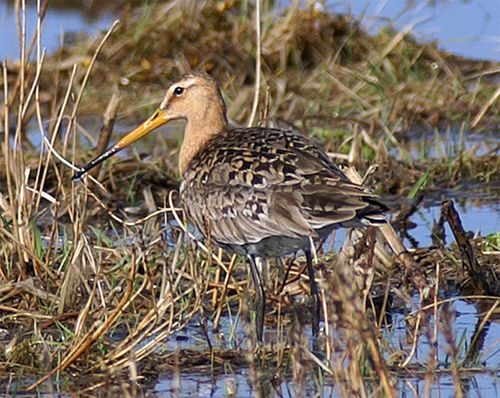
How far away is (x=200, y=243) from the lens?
6527mm

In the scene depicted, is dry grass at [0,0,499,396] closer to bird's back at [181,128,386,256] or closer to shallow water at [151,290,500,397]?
shallow water at [151,290,500,397]

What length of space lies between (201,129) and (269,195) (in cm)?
98

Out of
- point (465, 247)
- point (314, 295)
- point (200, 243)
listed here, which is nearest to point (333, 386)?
point (314, 295)

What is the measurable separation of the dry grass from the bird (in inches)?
5.6

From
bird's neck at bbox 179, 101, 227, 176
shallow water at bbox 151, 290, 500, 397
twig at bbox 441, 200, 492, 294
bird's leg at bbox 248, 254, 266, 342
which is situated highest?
bird's neck at bbox 179, 101, 227, 176

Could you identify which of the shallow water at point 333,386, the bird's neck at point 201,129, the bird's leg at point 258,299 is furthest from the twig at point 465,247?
the bird's neck at point 201,129

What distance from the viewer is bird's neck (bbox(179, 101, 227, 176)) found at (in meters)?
7.14

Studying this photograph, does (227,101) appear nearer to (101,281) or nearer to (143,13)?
(143,13)

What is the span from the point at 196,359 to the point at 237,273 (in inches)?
57.4

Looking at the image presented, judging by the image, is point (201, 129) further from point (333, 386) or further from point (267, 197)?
point (333, 386)

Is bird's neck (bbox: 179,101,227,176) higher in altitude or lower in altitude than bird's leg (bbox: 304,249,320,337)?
higher

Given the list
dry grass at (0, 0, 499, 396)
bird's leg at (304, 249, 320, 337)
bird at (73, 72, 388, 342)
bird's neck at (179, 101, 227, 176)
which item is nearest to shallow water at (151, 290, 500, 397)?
dry grass at (0, 0, 499, 396)

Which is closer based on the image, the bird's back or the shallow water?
the shallow water

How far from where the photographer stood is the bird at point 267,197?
6105 mm
